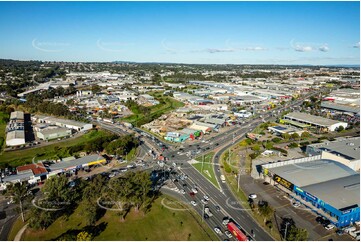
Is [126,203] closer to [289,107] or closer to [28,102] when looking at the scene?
[28,102]

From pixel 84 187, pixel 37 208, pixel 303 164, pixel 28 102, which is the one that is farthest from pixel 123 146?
pixel 28 102

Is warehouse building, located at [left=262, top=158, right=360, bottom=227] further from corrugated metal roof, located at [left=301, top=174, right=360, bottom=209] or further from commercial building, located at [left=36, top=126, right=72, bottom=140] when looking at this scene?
commercial building, located at [left=36, top=126, right=72, bottom=140]

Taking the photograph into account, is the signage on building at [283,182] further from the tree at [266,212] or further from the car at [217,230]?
the car at [217,230]

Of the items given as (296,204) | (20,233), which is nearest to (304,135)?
(296,204)

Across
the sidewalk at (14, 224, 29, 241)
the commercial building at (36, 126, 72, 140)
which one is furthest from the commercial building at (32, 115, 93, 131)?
the sidewalk at (14, 224, 29, 241)

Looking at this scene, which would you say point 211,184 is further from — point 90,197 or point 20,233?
point 20,233

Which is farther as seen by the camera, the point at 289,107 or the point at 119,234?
the point at 289,107
